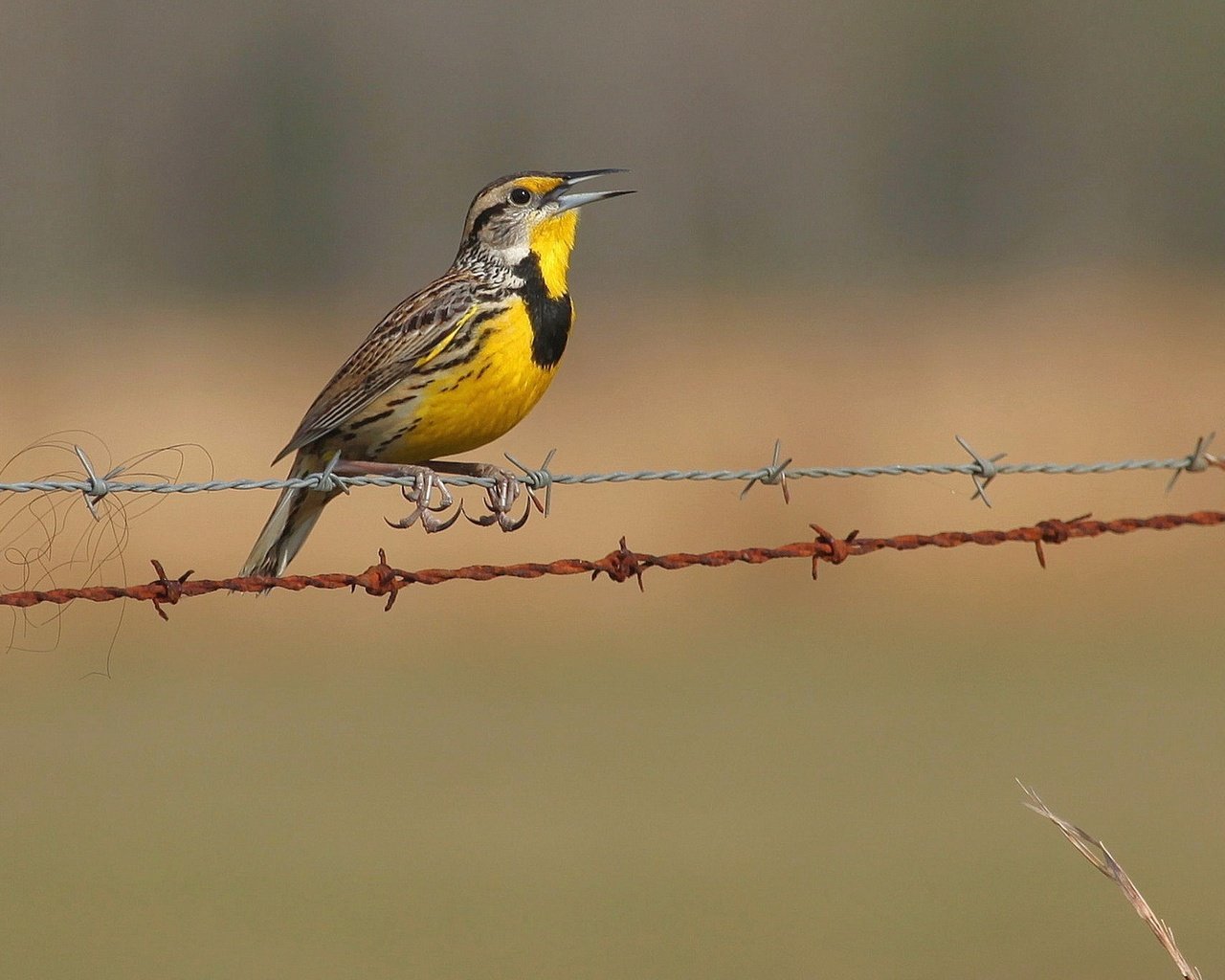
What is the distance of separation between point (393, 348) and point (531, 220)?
2.06ft

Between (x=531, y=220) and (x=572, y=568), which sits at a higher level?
(x=531, y=220)

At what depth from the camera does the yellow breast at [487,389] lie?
573 centimetres

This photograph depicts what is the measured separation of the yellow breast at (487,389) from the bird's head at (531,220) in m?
0.31

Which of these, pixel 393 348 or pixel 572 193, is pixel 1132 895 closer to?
pixel 393 348

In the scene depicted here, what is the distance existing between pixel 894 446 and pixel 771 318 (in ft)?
21.7

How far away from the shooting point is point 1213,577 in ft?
59.0

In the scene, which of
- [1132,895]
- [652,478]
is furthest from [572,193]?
[1132,895]

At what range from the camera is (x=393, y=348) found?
5883 millimetres

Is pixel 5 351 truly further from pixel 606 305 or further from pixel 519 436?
pixel 606 305

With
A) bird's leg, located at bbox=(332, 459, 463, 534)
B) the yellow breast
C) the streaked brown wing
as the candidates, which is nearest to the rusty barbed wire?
bird's leg, located at bbox=(332, 459, 463, 534)

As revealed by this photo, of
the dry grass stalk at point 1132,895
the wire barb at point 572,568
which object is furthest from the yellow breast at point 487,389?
the dry grass stalk at point 1132,895

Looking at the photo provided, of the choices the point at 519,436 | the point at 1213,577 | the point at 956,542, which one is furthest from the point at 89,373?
the point at 956,542

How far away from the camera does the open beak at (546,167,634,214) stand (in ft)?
19.9

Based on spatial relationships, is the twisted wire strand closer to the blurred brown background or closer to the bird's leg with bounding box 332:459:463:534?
the blurred brown background
